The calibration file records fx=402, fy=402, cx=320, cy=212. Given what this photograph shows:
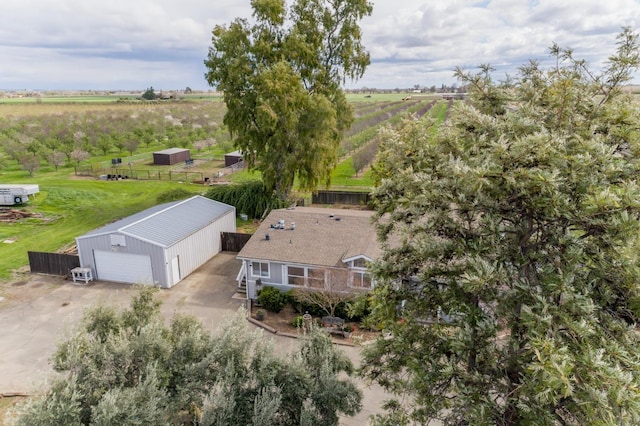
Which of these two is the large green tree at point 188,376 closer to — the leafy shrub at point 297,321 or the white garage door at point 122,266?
the leafy shrub at point 297,321

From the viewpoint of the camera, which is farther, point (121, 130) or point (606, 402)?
point (121, 130)

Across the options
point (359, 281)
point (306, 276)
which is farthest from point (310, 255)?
point (359, 281)

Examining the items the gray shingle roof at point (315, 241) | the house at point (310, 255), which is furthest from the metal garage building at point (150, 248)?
the gray shingle roof at point (315, 241)

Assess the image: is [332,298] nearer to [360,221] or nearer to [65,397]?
[360,221]

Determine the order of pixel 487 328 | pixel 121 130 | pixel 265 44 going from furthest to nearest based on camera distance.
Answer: pixel 121 130, pixel 265 44, pixel 487 328

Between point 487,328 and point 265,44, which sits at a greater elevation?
point 265,44

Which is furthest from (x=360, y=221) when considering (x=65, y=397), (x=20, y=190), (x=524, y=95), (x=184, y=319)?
(x=20, y=190)

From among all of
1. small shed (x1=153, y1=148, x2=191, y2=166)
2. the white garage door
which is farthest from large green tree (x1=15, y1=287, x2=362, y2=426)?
small shed (x1=153, y1=148, x2=191, y2=166)
